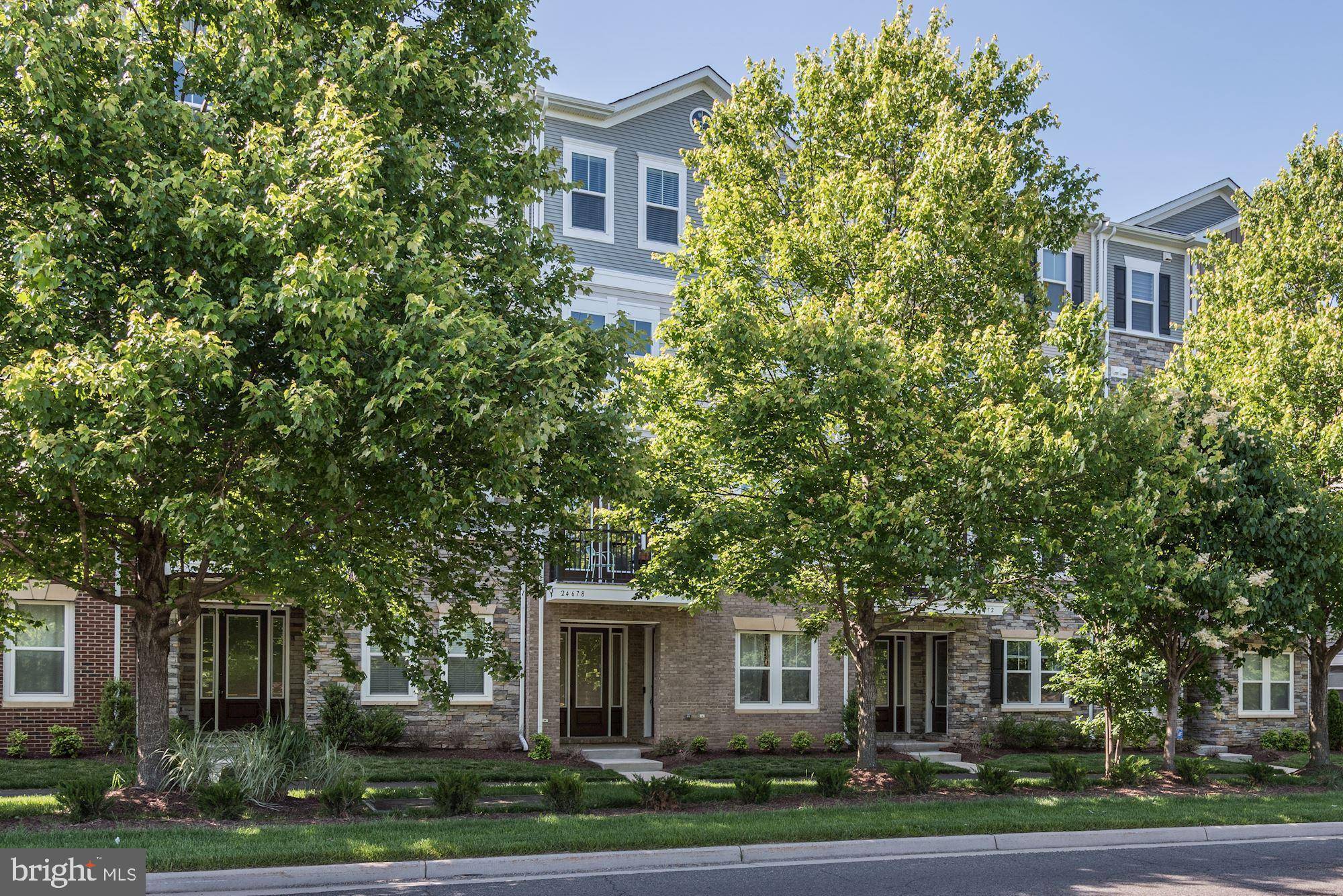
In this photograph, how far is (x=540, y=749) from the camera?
20.3 metres

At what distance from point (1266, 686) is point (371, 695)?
23038 mm

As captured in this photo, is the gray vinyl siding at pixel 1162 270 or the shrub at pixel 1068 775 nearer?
the shrub at pixel 1068 775

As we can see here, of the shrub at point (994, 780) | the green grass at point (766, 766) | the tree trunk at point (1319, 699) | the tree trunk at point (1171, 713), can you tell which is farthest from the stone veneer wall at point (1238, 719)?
the shrub at point (994, 780)

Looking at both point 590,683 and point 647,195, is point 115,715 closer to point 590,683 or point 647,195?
point 590,683

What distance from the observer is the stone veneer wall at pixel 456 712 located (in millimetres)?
20188

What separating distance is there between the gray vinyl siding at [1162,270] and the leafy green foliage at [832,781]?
18.1 meters

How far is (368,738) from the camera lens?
19.7m

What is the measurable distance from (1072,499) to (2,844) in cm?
1242

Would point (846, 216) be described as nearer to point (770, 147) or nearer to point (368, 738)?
point (770, 147)

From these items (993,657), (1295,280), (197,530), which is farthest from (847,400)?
(993,657)

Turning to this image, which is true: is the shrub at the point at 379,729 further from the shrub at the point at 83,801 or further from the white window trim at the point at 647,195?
the white window trim at the point at 647,195

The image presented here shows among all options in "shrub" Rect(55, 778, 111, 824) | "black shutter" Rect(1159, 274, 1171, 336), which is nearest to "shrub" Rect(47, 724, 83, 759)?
"shrub" Rect(55, 778, 111, 824)

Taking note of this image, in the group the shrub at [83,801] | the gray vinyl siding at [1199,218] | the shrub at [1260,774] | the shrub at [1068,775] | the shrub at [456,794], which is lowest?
the shrub at [1260,774]

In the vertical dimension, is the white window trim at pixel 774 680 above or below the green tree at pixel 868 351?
below
